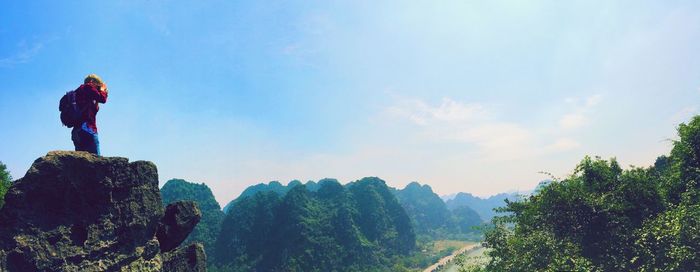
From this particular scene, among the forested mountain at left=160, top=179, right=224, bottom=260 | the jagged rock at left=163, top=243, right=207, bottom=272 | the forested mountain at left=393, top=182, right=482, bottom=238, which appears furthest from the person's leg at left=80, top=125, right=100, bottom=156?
the forested mountain at left=393, top=182, right=482, bottom=238

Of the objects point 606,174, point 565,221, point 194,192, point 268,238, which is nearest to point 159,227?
point 565,221

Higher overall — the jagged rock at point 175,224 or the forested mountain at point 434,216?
the jagged rock at point 175,224

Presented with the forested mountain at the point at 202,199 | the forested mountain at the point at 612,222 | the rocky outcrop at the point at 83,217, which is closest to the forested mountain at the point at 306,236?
the forested mountain at the point at 202,199

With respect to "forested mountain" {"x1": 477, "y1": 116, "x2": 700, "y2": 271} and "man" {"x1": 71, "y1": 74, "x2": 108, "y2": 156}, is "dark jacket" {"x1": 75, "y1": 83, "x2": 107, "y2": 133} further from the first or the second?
"forested mountain" {"x1": 477, "y1": 116, "x2": 700, "y2": 271}

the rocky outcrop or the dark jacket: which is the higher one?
the dark jacket

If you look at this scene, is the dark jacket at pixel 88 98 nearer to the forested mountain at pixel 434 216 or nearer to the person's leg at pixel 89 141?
the person's leg at pixel 89 141
